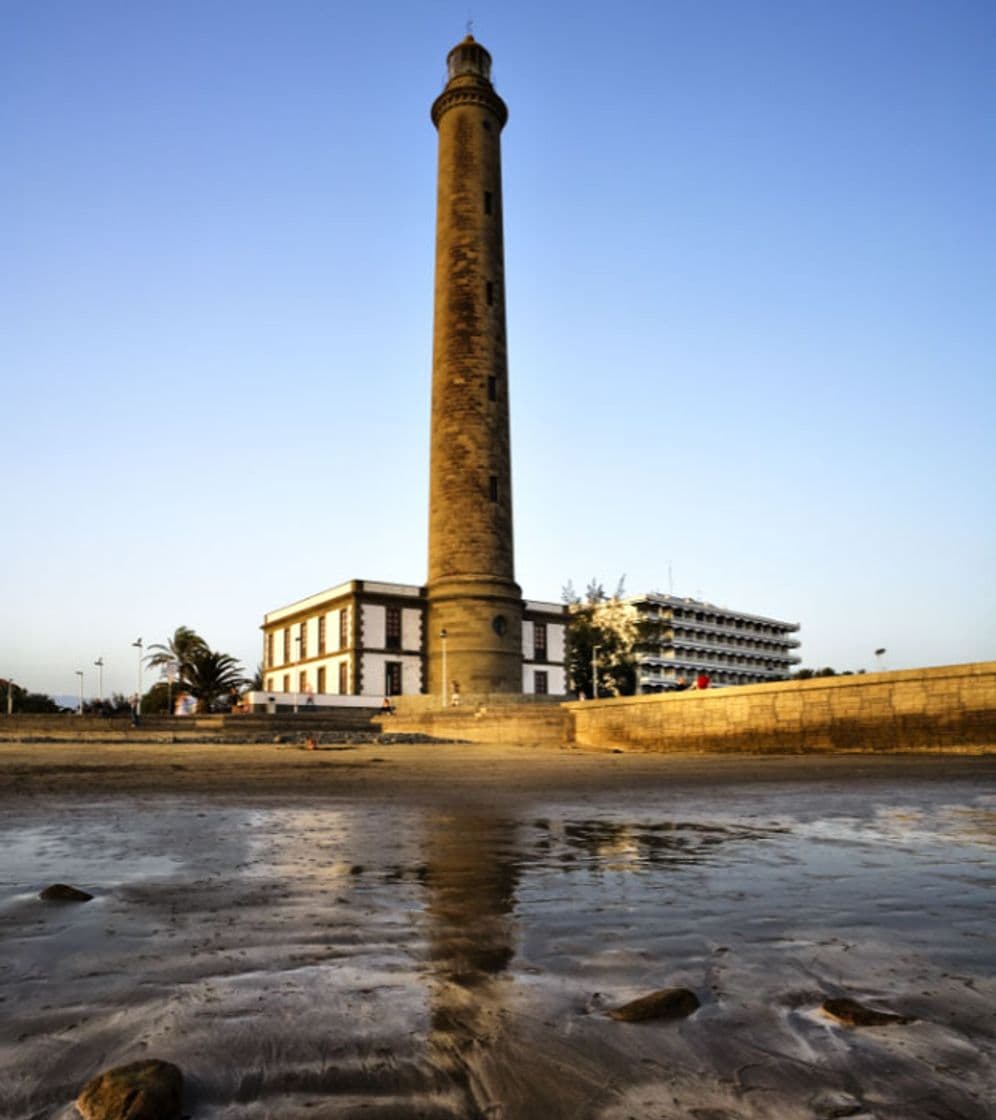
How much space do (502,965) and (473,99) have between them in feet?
125

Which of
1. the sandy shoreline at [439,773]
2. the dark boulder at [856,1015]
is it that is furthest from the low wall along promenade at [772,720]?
the dark boulder at [856,1015]

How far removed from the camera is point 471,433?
33250mm

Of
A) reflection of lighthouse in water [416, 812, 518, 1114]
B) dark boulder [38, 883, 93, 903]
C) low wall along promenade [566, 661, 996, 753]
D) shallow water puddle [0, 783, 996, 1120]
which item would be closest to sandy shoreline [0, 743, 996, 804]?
low wall along promenade [566, 661, 996, 753]

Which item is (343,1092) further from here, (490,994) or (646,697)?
(646,697)

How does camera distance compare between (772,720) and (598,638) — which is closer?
(772,720)

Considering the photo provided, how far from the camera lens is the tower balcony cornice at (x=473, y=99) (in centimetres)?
3569

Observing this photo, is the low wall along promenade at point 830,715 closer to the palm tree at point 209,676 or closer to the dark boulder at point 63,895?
the dark boulder at point 63,895

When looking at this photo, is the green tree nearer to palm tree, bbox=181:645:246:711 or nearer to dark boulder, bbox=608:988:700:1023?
palm tree, bbox=181:645:246:711

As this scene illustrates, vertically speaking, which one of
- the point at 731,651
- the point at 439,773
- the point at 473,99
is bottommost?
the point at 439,773

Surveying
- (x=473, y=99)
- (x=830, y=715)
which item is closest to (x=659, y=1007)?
(x=830, y=715)

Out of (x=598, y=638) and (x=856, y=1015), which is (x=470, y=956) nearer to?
(x=856, y=1015)

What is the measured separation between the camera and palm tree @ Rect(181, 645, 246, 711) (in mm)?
53875

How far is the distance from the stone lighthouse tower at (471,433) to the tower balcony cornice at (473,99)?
0.27 m

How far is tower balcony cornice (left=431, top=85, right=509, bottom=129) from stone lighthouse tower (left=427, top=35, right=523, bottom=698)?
10.5 inches
